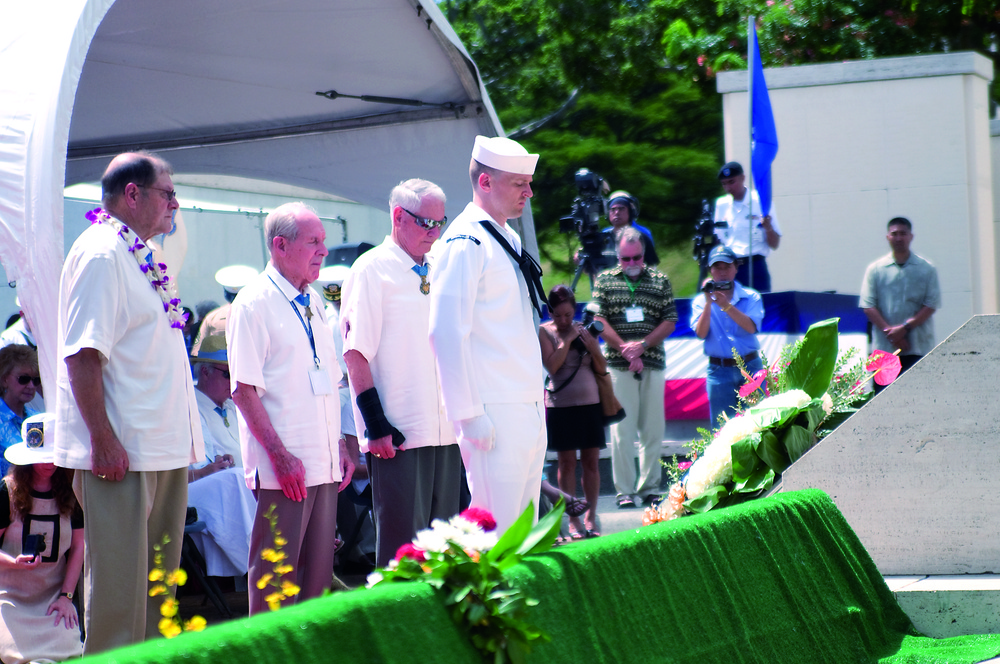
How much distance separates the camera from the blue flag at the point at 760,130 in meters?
9.88

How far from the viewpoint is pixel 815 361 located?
4324 mm

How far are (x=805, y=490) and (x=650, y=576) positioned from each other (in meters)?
1.26

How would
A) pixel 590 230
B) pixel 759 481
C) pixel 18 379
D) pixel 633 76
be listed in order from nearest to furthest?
pixel 759 481
pixel 18 379
pixel 590 230
pixel 633 76

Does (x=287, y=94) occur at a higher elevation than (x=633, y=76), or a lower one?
lower

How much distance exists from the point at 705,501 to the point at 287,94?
5313 millimetres

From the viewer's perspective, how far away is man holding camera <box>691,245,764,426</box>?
775 cm

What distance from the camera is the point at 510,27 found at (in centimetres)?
2227

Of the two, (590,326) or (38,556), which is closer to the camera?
(38,556)

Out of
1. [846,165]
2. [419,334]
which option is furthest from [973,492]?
[846,165]

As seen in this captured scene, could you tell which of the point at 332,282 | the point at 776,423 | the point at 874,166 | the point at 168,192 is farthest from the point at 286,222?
the point at 874,166

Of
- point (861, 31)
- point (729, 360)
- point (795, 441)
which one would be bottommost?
point (729, 360)

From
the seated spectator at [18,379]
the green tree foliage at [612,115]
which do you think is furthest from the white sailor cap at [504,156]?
the green tree foliage at [612,115]

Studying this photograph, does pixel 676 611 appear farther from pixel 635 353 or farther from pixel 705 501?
pixel 635 353

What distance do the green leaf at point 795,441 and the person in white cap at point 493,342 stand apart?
0.92 m
